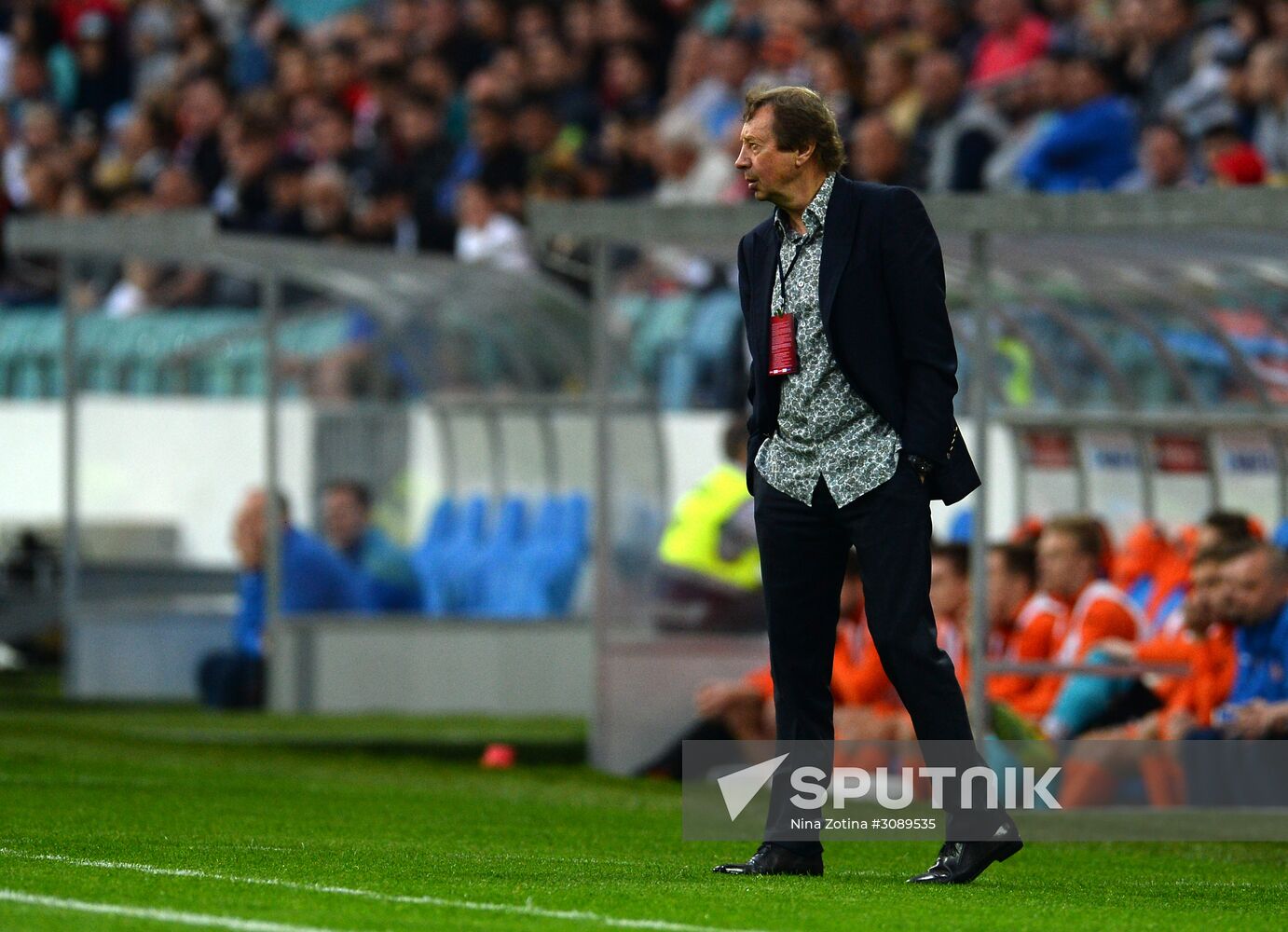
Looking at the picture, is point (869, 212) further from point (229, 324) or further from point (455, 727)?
point (229, 324)

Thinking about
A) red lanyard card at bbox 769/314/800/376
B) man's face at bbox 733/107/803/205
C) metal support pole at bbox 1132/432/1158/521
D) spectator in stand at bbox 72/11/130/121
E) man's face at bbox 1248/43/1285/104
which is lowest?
metal support pole at bbox 1132/432/1158/521

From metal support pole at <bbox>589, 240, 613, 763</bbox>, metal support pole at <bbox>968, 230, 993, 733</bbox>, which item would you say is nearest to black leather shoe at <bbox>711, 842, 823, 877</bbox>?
metal support pole at <bbox>968, 230, 993, 733</bbox>

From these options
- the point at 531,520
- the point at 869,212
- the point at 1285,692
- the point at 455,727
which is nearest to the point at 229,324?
the point at 531,520

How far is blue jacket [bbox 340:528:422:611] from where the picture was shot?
16922mm

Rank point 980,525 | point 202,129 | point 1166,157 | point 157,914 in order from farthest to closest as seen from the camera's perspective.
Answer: point 202,129, point 1166,157, point 980,525, point 157,914

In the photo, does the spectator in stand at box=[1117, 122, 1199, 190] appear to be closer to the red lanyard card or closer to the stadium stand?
the stadium stand

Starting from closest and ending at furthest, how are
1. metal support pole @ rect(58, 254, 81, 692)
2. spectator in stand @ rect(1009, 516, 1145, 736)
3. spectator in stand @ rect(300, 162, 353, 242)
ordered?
spectator in stand @ rect(1009, 516, 1145, 736) < metal support pole @ rect(58, 254, 81, 692) < spectator in stand @ rect(300, 162, 353, 242)

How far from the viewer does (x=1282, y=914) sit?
6.42 meters

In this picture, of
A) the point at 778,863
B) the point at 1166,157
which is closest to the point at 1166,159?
the point at 1166,157

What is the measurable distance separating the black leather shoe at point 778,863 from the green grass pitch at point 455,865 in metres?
0.06

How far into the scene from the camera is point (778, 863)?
6.71 meters

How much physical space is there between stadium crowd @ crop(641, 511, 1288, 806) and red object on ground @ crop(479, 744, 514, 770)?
0.84m

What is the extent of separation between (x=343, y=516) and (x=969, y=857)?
1114cm

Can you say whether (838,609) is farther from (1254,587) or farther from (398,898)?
(1254,587)
